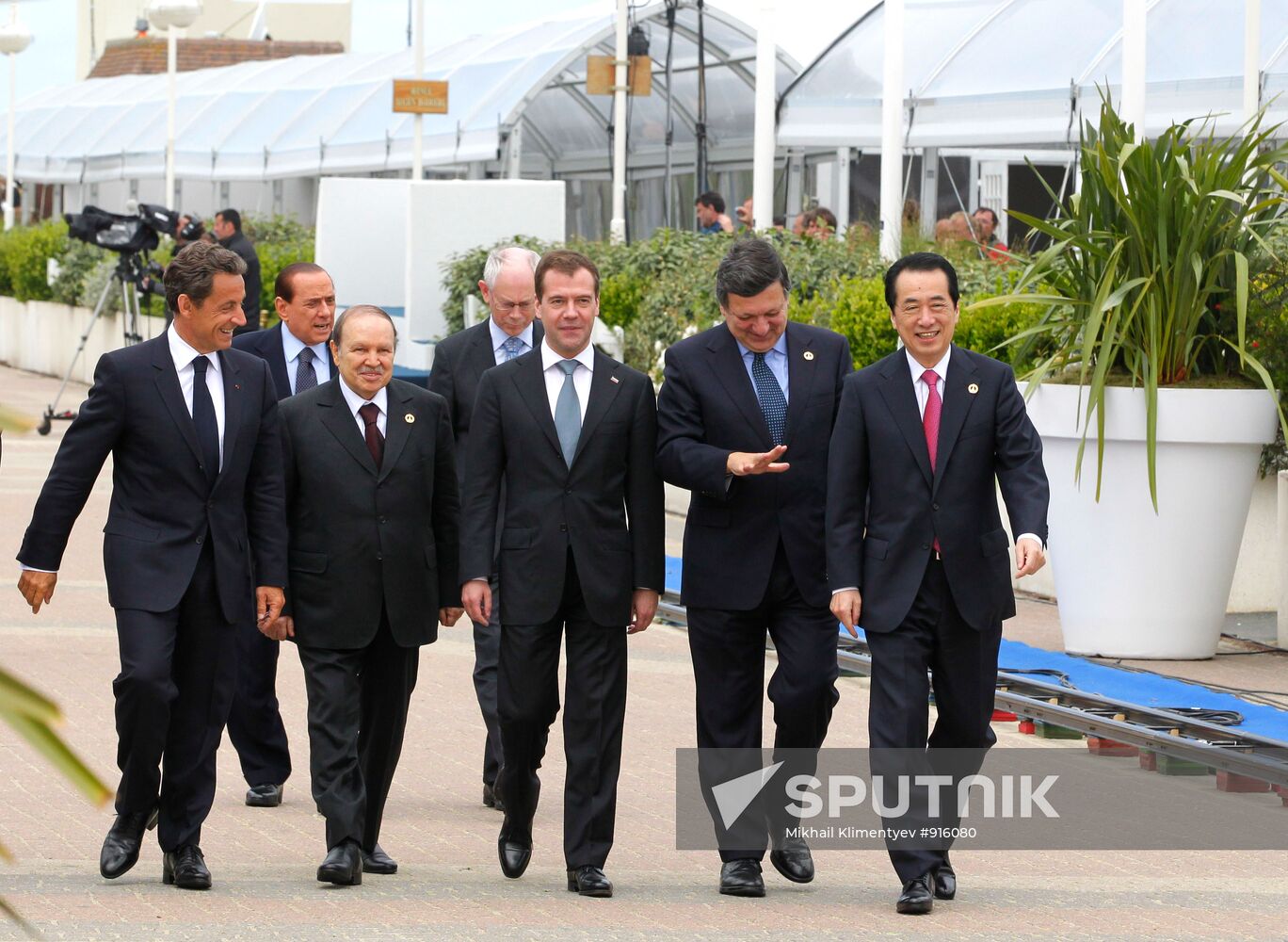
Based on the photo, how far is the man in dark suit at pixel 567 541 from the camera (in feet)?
19.3

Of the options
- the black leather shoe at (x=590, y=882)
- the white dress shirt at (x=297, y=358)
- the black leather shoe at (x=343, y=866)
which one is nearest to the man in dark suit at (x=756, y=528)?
the black leather shoe at (x=590, y=882)

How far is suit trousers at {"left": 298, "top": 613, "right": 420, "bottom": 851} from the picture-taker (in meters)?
5.80

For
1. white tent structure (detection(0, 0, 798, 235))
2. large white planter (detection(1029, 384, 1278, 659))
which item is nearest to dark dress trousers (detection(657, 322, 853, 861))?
large white planter (detection(1029, 384, 1278, 659))

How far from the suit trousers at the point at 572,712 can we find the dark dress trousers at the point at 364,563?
1.05 feet

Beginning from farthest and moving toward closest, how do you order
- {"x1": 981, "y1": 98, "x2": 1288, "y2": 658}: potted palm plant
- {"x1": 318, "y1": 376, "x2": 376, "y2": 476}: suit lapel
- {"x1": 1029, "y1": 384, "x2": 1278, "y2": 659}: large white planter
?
{"x1": 1029, "y1": 384, "x2": 1278, "y2": 659}: large white planter, {"x1": 981, "y1": 98, "x2": 1288, "y2": 658}: potted palm plant, {"x1": 318, "y1": 376, "x2": 376, "y2": 476}: suit lapel

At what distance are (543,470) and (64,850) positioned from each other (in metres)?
1.79

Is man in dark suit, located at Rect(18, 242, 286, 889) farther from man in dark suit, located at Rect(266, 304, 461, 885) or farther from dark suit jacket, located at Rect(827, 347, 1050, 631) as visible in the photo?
dark suit jacket, located at Rect(827, 347, 1050, 631)

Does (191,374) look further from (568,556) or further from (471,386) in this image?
(471,386)

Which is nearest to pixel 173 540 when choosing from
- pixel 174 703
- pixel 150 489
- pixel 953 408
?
pixel 150 489

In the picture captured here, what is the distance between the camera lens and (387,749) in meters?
6.10

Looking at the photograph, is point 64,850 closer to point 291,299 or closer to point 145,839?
point 145,839

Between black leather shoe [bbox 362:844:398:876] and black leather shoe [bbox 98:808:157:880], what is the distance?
0.62m

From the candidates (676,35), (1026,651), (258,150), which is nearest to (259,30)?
(258,150)

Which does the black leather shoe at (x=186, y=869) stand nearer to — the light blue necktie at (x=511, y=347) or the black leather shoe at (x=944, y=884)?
the black leather shoe at (x=944, y=884)
